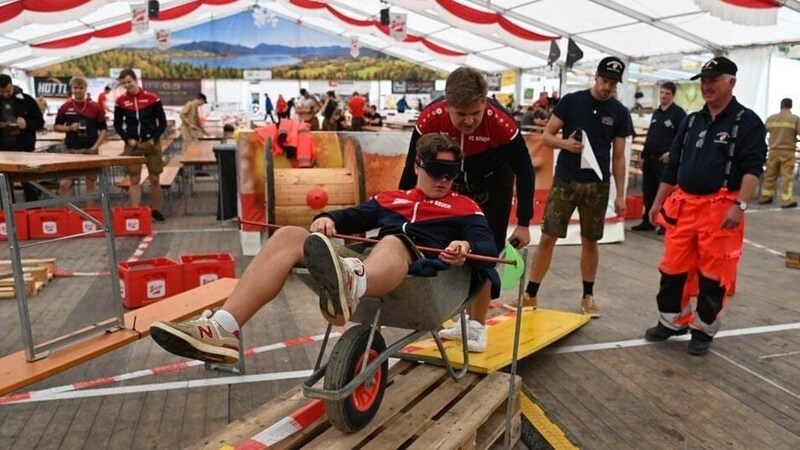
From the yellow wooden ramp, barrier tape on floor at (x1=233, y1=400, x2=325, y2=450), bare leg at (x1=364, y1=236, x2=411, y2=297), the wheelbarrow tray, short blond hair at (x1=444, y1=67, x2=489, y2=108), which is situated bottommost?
the yellow wooden ramp

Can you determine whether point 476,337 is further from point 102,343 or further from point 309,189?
point 309,189

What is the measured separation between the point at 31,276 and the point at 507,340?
13.5 ft

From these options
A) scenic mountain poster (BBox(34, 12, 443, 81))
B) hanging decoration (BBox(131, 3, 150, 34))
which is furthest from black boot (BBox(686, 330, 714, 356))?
scenic mountain poster (BBox(34, 12, 443, 81))

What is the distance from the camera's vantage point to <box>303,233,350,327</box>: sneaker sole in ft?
7.25

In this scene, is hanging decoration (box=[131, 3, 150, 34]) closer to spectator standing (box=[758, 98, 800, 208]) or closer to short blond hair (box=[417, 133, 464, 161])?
spectator standing (box=[758, 98, 800, 208])

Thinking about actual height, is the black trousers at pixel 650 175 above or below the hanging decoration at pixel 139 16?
below

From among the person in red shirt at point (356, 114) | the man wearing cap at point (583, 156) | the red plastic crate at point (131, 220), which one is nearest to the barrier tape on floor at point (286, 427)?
the man wearing cap at point (583, 156)

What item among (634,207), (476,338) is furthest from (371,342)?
(634,207)

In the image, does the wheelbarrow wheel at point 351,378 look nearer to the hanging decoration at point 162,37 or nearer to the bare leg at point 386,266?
the bare leg at point 386,266

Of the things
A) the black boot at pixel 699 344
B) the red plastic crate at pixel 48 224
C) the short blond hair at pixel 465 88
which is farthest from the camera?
the red plastic crate at pixel 48 224

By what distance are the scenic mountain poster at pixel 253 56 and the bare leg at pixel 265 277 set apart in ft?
95.7

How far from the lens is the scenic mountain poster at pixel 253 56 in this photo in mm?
29641

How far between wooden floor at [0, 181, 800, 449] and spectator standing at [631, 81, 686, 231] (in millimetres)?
2770

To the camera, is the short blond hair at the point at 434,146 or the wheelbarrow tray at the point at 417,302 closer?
the wheelbarrow tray at the point at 417,302
